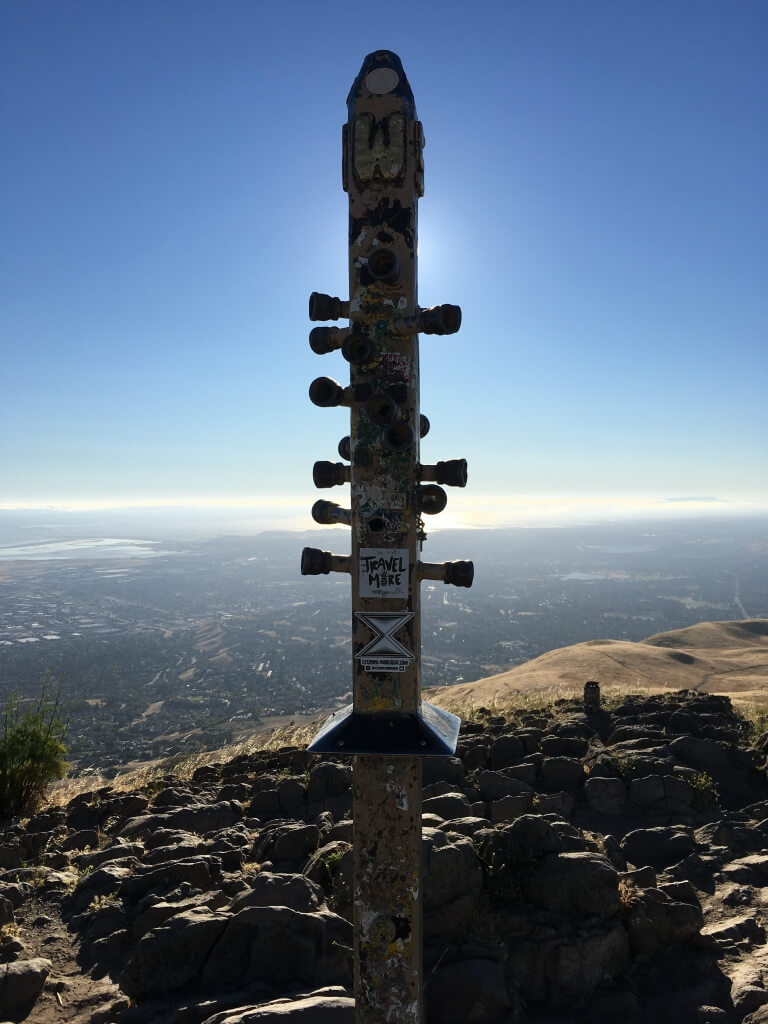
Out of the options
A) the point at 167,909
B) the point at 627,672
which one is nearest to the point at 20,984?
the point at 167,909

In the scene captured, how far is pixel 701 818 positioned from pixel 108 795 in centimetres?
859

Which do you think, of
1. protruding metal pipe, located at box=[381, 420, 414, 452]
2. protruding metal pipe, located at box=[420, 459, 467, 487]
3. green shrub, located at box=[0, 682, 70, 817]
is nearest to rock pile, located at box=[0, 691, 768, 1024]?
green shrub, located at box=[0, 682, 70, 817]

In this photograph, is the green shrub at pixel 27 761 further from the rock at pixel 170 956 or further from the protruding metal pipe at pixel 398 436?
the protruding metal pipe at pixel 398 436

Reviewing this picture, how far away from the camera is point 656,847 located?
259 inches

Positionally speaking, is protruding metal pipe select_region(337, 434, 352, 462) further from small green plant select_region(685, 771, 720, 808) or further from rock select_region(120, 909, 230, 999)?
small green plant select_region(685, 771, 720, 808)

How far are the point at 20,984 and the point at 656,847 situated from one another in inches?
238

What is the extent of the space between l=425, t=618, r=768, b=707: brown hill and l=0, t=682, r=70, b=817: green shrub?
435 inches

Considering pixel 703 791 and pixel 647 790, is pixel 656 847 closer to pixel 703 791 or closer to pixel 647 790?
pixel 647 790

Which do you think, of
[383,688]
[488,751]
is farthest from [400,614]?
[488,751]

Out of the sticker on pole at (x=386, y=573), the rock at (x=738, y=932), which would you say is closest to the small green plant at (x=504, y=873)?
the rock at (x=738, y=932)

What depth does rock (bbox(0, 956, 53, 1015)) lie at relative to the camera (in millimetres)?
4387

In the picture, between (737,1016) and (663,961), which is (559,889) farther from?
(737,1016)

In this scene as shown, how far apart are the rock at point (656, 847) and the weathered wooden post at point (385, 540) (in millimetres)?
4292

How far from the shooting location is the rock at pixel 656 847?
650cm
